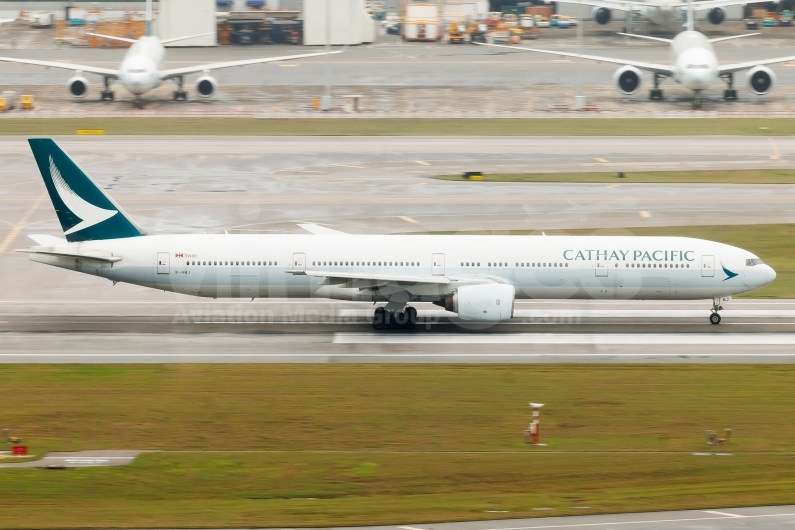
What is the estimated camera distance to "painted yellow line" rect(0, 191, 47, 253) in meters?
55.0

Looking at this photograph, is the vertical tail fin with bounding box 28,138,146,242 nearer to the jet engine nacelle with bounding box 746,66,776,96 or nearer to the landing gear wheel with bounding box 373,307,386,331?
the landing gear wheel with bounding box 373,307,386,331

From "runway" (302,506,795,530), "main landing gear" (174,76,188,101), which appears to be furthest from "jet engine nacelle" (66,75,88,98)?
"runway" (302,506,795,530)

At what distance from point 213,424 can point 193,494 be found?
17.1ft

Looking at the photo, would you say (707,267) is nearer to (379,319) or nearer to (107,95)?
(379,319)

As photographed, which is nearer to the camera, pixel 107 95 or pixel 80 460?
pixel 80 460

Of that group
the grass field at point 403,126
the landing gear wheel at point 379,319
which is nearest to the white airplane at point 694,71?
the grass field at point 403,126

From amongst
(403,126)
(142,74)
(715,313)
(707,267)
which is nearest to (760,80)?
(403,126)

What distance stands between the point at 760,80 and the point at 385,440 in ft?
244

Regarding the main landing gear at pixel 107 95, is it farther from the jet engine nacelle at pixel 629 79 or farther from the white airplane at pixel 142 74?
the jet engine nacelle at pixel 629 79

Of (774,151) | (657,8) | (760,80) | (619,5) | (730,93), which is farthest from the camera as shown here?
(657,8)

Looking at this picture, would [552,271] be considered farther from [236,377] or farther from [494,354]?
[236,377]

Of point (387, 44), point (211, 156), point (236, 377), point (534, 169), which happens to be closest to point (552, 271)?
point (236, 377)

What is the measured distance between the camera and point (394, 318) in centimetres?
4278

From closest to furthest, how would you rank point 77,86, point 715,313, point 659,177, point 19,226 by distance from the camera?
point 715,313, point 19,226, point 659,177, point 77,86
